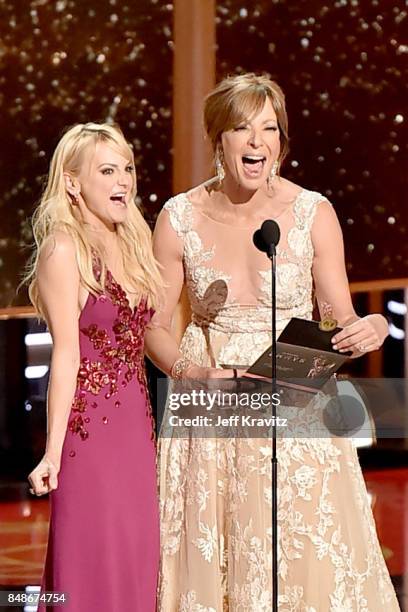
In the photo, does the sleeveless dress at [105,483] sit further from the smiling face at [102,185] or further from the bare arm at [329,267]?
the bare arm at [329,267]

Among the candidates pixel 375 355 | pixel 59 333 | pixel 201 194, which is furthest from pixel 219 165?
pixel 375 355

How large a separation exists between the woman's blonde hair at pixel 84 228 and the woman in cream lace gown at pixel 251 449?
27cm

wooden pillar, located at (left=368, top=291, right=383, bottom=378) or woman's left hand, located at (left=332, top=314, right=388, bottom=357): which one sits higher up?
wooden pillar, located at (left=368, top=291, right=383, bottom=378)

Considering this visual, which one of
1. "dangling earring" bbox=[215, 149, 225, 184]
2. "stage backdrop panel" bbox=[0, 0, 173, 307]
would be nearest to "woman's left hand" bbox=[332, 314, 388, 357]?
"dangling earring" bbox=[215, 149, 225, 184]

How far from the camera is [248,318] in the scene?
10.2ft

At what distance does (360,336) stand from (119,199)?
605 millimetres

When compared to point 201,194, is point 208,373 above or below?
below

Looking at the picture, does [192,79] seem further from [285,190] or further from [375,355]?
[285,190]

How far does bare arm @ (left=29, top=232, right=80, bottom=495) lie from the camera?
265 centimetres

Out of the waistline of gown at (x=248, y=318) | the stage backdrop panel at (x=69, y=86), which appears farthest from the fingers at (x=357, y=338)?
the stage backdrop panel at (x=69, y=86)

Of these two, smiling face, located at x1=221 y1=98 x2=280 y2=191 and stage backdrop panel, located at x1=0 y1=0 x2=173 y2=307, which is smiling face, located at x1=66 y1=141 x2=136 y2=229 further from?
stage backdrop panel, located at x1=0 y1=0 x2=173 y2=307

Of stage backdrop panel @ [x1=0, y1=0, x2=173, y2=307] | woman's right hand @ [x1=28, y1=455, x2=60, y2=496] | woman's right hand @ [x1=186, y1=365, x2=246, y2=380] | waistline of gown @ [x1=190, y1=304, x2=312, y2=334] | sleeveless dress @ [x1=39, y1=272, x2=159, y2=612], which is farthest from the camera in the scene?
stage backdrop panel @ [x1=0, y1=0, x2=173, y2=307]

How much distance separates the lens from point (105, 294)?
2746mm

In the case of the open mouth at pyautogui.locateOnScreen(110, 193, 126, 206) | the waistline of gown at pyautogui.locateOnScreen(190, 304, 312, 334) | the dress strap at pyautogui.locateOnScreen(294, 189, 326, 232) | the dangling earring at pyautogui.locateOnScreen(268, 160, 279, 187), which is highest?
the dangling earring at pyautogui.locateOnScreen(268, 160, 279, 187)
